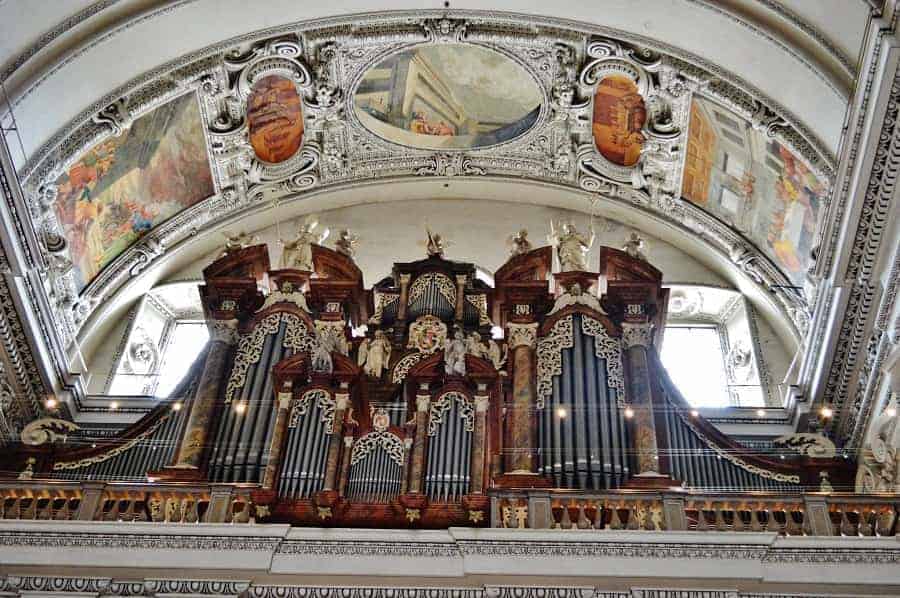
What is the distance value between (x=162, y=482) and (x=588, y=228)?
8.64 meters

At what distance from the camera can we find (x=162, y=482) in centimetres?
1111

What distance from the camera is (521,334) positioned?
13188 millimetres

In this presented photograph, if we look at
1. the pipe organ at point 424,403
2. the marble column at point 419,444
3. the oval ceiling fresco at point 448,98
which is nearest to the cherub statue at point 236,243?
the pipe organ at point 424,403

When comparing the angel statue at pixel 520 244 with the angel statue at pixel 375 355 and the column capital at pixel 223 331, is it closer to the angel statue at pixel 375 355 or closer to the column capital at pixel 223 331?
the angel statue at pixel 375 355

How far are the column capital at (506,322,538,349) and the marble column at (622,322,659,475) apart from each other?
105 centimetres

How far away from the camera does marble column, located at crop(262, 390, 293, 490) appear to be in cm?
1120

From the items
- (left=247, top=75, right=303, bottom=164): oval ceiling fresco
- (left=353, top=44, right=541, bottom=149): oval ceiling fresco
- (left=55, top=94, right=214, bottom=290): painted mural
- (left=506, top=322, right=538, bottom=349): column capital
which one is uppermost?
(left=353, top=44, right=541, bottom=149): oval ceiling fresco

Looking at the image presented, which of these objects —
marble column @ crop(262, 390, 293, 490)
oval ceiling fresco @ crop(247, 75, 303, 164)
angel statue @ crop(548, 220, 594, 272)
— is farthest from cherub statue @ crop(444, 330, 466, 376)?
oval ceiling fresco @ crop(247, 75, 303, 164)

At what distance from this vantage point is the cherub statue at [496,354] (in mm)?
12914

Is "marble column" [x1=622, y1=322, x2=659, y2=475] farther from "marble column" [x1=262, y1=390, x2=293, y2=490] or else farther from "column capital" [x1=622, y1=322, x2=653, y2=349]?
"marble column" [x1=262, y1=390, x2=293, y2=490]

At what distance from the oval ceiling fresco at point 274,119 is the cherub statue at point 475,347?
17.0 feet

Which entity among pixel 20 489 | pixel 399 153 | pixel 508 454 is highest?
pixel 399 153

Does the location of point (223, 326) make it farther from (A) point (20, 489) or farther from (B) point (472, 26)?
(B) point (472, 26)

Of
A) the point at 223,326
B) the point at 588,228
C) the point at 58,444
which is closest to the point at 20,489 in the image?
the point at 58,444
